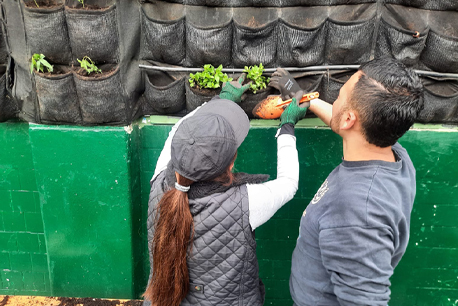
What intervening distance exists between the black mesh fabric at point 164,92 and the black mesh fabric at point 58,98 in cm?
47

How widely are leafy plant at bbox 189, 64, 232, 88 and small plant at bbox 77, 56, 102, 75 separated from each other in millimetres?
578

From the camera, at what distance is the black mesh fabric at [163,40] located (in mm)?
2430

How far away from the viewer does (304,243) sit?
1943 mm

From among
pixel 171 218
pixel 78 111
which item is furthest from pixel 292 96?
pixel 78 111

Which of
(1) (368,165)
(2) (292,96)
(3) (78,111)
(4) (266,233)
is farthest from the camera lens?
(4) (266,233)

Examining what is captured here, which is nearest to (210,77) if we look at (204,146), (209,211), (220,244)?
(204,146)

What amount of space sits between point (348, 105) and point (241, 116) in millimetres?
532

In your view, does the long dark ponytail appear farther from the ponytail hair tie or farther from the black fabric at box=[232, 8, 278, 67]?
the black fabric at box=[232, 8, 278, 67]

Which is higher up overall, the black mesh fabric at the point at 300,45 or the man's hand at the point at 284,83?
the black mesh fabric at the point at 300,45

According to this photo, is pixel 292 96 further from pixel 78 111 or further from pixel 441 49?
pixel 78 111

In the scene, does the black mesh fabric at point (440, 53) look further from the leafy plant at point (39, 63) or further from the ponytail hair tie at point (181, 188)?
the leafy plant at point (39, 63)

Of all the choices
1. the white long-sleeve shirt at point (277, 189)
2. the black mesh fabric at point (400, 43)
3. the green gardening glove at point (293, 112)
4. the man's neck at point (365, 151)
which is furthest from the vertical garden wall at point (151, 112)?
the man's neck at point (365, 151)

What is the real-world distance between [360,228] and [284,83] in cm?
109

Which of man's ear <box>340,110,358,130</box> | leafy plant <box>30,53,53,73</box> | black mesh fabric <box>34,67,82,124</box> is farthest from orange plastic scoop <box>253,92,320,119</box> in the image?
leafy plant <box>30,53,53,73</box>
